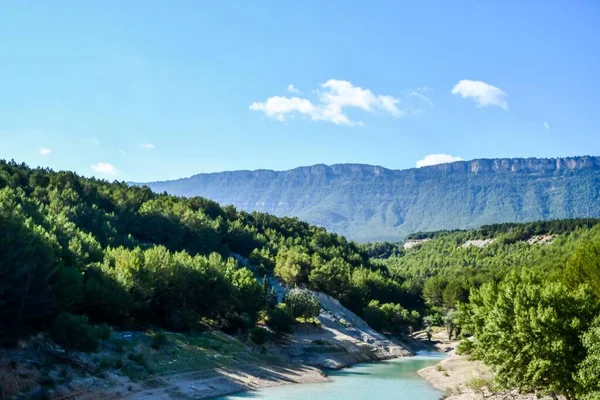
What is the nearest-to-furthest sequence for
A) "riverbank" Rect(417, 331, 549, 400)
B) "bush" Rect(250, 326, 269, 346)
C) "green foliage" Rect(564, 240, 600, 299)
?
"riverbank" Rect(417, 331, 549, 400)
"green foliage" Rect(564, 240, 600, 299)
"bush" Rect(250, 326, 269, 346)

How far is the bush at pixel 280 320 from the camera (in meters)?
98.3

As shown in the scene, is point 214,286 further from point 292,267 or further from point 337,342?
point 292,267

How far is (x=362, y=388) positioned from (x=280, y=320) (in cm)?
3094

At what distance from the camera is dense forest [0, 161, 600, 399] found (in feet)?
150

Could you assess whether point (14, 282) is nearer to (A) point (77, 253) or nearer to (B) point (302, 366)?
(A) point (77, 253)

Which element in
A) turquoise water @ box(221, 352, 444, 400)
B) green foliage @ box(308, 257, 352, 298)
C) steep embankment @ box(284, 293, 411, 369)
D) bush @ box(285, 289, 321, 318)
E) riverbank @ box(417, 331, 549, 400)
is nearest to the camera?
riverbank @ box(417, 331, 549, 400)

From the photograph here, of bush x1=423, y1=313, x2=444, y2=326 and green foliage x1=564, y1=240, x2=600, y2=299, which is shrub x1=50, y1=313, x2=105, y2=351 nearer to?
green foliage x1=564, y1=240, x2=600, y2=299

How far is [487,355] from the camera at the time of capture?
168 feet

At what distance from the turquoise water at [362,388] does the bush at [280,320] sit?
513 inches

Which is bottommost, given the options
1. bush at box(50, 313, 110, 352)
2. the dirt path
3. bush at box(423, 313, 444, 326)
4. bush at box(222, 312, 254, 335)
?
bush at box(423, 313, 444, 326)

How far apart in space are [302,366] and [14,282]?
1762 inches

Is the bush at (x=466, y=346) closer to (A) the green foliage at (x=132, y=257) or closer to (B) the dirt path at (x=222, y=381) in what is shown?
(B) the dirt path at (x=222, y=381)

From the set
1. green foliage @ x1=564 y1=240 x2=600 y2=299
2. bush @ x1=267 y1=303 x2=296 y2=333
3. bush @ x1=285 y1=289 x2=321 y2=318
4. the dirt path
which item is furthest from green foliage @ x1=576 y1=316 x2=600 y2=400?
bush @ x1=285 y1=289 x2=321 y2=318

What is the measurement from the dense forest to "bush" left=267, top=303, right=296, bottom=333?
0.84ft
